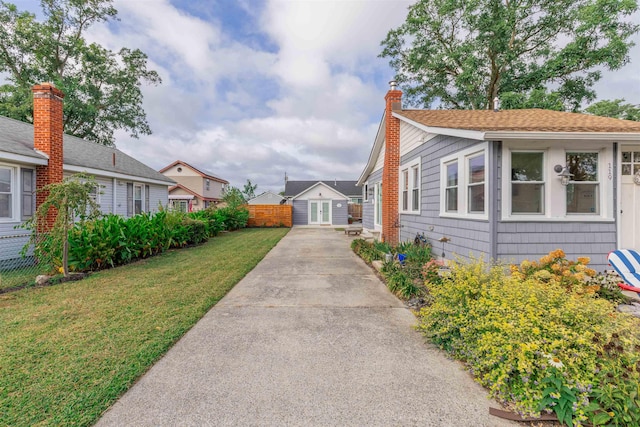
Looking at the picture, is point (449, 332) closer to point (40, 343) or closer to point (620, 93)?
point (40, 343)

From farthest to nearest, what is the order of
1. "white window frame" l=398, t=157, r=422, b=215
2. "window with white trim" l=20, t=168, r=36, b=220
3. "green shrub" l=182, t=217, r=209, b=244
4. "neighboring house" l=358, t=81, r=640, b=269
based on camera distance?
"green shrub" l=182, t=217, r=209, b=244 → "white window frame" l=398, t=157, r=422, b=215 → "window with white trim" l=20, t=168, r=36, b=220 → "neighboring house" l=358, t=81, r=640, b=269

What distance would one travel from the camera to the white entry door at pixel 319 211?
23.8 meters

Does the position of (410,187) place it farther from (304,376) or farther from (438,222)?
(304,376)

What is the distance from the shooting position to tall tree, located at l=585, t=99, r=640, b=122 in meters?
18.0

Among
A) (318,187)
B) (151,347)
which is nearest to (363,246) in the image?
(151,347)

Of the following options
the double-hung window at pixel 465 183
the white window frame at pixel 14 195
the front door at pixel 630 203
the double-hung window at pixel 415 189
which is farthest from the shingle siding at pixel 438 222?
the white window frame at pixel 14 195

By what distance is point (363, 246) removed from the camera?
904 cm

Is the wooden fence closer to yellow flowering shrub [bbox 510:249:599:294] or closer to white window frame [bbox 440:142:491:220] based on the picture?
white window frame [bbox 440:142:491:220]

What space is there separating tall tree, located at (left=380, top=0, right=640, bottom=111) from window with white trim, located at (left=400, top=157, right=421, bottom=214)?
31.9 feet

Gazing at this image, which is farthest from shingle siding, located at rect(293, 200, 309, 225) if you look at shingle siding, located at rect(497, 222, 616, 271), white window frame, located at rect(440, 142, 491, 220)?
shingle siding, located at rect(497, 222, 616, 271)

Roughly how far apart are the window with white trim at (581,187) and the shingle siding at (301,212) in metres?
19.7

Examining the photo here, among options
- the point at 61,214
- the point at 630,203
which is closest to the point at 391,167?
the point at 630,203

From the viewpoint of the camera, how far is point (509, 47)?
15539 millimetres

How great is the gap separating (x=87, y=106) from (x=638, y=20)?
102ft
